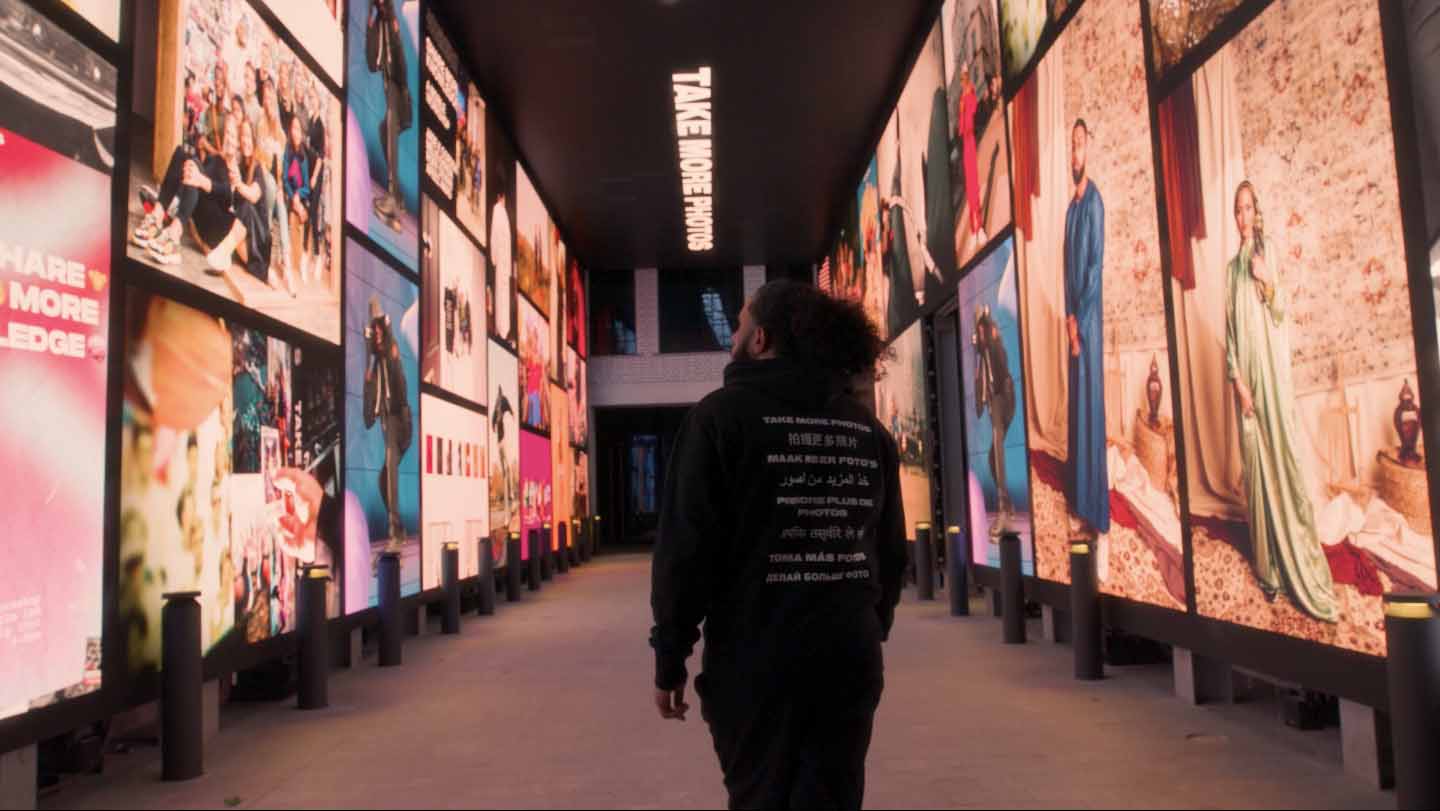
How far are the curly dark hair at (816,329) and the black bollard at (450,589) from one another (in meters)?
7.01

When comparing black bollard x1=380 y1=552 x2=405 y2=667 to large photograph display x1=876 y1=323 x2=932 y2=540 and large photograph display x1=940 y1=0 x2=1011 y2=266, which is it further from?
large photograph display x1=876 y1=323 x2=932 y2=540

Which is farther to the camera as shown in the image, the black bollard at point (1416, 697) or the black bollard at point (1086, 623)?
the black bollard at point (1086, 623)

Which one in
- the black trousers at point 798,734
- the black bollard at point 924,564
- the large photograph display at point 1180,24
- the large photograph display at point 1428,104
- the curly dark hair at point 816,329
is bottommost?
the black bollard at point 924,564

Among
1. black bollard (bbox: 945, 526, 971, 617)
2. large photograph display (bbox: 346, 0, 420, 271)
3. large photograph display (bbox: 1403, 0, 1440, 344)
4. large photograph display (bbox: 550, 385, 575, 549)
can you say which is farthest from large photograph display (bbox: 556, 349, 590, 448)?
large photograph display (bbox: 1403, 0, 1440, 344)

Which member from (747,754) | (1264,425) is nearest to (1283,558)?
(1264,425)

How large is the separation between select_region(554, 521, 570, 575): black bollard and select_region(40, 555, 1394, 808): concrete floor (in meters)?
8.85

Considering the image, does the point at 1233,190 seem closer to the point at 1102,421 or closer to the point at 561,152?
the point at 1102,421

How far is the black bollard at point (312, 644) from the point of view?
533 cm

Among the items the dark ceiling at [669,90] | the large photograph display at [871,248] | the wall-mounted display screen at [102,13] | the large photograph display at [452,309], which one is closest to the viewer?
the wall-mounted display screen at [102,13]

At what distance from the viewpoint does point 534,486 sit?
44.5ft

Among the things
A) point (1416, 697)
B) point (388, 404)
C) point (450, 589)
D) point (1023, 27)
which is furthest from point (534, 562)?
point (1416, 697)

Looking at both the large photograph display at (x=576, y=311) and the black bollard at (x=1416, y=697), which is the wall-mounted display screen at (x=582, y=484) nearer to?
the large photograph display at (x=576, y=311)

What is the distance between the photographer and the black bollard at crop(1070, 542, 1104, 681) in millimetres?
5691

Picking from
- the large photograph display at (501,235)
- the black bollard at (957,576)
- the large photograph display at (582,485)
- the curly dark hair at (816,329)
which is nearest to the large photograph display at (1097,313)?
the black bollard at (957,576)
